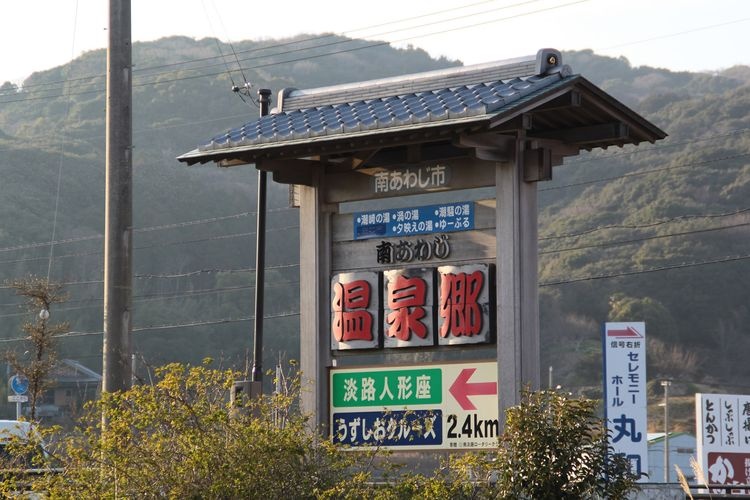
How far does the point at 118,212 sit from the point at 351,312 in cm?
311

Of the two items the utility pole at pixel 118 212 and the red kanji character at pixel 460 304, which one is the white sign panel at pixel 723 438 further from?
the utility pole at pixel 118 212

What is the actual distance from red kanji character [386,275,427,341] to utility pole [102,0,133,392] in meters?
3.19

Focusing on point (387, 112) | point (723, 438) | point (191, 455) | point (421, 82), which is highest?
point (421, 82)

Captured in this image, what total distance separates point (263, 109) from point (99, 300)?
196 feet

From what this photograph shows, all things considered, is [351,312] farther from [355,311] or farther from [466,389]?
[466,389]

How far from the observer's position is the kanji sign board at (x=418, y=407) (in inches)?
435

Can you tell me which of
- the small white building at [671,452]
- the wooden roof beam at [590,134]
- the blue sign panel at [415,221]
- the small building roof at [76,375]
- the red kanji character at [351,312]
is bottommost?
the small white building at [671,452]

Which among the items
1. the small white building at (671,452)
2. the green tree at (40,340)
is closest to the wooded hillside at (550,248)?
the small white building at (671,452)

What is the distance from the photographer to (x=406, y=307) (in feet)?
37.9

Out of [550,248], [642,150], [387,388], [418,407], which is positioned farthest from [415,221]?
[642,150]

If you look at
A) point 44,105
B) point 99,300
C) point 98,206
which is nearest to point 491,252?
point 99,300

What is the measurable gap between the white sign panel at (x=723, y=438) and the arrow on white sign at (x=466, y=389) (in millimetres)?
15997

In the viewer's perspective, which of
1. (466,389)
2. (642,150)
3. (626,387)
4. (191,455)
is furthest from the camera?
(642,150)

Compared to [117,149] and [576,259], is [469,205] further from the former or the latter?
[576,259]
